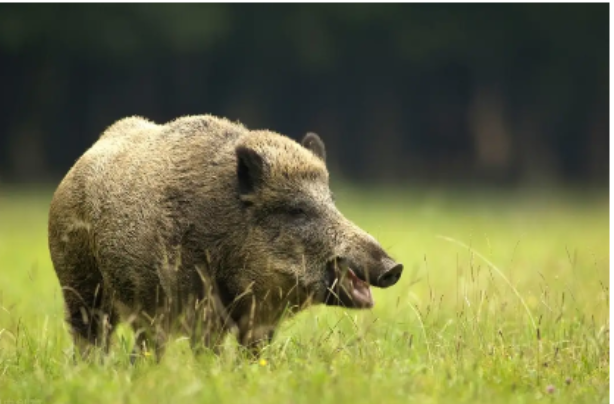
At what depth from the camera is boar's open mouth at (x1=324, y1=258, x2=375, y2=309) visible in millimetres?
5648

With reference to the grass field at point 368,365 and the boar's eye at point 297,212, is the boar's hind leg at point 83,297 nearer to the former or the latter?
the grass field at point 368,365

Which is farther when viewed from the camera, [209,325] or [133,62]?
[133,62]

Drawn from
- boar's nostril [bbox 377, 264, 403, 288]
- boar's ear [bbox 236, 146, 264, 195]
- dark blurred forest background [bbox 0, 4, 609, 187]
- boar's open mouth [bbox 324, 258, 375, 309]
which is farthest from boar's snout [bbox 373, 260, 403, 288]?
dark blurred forest background [bbox 0, 4, 609, 187]

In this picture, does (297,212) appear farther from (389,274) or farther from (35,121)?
(35,121)

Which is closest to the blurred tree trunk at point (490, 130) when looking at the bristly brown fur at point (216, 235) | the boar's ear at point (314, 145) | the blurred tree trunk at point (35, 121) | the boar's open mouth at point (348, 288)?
the blurred tree trunk at point (35, 121)

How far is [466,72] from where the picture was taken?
34.5 metres

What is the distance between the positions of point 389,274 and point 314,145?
1.42m

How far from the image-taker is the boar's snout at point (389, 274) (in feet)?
17.7

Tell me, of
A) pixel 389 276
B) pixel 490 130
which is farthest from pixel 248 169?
pixel 490 130

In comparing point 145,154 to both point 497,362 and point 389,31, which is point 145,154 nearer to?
point 497,362

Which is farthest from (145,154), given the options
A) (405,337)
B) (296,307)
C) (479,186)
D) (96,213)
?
(479,186)

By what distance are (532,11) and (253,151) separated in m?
28.8

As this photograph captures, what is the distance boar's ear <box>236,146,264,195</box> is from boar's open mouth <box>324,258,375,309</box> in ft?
2.17

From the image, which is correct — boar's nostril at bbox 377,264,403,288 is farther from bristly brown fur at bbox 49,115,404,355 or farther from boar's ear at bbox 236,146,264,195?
boar's ear at bbox 236,146,264,195
